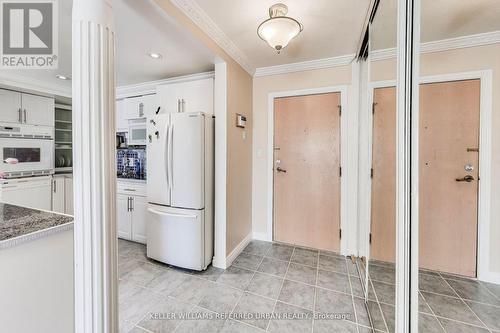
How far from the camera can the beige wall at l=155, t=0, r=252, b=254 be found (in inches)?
96.8

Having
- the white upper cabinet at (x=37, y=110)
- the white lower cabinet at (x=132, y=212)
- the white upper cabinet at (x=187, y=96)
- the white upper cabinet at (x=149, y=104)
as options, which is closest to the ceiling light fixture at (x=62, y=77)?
the white upper cabinet at (x=37, y=110)

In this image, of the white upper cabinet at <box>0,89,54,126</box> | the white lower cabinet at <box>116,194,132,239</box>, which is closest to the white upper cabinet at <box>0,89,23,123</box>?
the white upper cabinet at <box>0,89,54,126</box>

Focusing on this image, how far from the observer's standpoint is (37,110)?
3395 mm

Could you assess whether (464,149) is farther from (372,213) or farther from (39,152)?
(39,152)

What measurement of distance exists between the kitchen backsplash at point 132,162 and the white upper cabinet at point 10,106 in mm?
1416

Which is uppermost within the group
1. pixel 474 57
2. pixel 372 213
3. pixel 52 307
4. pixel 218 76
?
pixel 218 76

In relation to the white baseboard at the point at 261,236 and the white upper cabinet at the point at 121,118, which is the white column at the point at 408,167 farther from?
the white upper cabinet at the point at 121,118

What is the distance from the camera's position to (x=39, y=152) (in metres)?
3.39

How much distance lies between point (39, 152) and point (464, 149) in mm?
4834

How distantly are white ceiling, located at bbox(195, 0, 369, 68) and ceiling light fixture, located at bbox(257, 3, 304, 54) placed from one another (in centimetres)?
5

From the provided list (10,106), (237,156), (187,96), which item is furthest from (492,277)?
(10,106)

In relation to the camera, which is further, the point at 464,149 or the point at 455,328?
the point at 464,149

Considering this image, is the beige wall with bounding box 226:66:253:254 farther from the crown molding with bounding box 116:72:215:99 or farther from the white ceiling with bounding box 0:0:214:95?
the crown molding with bounding box 116:72:215:99

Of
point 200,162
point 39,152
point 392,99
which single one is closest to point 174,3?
point 200,162
